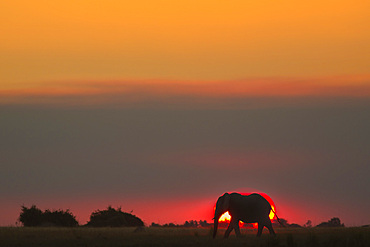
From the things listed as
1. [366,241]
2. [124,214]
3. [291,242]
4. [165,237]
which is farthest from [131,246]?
[124,214]

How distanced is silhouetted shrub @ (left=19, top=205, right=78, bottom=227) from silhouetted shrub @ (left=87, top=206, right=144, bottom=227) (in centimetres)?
155

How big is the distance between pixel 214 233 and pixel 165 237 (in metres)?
2.36

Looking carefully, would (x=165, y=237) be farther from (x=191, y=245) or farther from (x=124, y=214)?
(x=124, y=214)

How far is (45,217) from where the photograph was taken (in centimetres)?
5875

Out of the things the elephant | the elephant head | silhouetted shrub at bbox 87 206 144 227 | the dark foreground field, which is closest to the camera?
the dark foreground field

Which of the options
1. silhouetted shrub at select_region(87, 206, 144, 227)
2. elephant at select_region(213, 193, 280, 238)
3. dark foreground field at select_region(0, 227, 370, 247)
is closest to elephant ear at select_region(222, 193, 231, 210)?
elephant at select_region(213, 193, 280, 238)

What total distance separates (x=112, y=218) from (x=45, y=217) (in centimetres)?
490

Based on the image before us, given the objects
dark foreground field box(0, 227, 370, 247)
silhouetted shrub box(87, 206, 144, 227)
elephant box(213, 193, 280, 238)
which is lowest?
dark foreground field box(0, 227, 370, 247)

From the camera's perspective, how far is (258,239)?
119 ft

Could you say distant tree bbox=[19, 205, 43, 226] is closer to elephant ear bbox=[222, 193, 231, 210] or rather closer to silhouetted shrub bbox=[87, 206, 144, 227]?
silhouetted shrub bbox=[87, 206, 144, 227]

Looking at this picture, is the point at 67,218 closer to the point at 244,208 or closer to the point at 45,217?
the point at 45,217

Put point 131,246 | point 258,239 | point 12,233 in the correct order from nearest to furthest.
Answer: point 131,246 → point 258,239 → point 12,233

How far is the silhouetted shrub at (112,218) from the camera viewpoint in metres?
57.1

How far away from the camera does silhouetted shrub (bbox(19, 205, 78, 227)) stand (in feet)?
190
